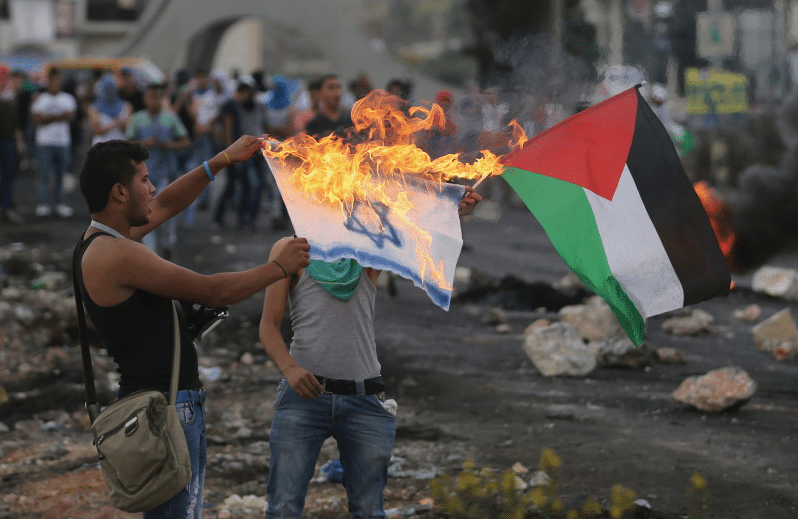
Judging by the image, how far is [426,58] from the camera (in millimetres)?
50094

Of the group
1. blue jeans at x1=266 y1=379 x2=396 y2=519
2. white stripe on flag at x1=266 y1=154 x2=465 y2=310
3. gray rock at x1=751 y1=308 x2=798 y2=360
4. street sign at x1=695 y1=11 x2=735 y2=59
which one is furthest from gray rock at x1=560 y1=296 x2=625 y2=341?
street sign at x1=695 y1=11 x2=735 y2=59

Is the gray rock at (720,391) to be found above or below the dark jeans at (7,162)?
above

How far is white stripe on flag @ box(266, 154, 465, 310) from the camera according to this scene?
3.65 meters

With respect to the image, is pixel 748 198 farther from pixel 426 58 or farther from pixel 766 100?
pixel 426 58

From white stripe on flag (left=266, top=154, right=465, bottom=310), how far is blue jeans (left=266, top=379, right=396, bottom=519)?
19.1 inches

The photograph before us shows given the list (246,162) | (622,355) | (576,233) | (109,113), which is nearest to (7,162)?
(109,113)

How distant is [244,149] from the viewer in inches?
153

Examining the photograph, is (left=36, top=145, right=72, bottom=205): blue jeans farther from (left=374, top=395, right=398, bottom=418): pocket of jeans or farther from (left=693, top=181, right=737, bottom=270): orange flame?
(left=374, top=395, right=398, bottom=418): pocket of jeans

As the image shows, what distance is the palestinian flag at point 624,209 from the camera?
4109mm

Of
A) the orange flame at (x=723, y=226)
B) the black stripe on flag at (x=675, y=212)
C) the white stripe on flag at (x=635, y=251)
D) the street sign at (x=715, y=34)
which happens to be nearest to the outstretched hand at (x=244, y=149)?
the white stripe on flag at (x=635, y=251)

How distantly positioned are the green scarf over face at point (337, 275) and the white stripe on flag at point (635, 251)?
Result: 108cm

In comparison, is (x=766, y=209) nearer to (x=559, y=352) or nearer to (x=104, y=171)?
(x=559, y=352)

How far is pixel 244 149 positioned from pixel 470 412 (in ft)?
11.5

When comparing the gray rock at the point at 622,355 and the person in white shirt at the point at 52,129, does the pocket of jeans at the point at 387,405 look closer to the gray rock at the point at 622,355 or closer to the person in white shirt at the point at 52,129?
the gray rock at the point at 622,355
